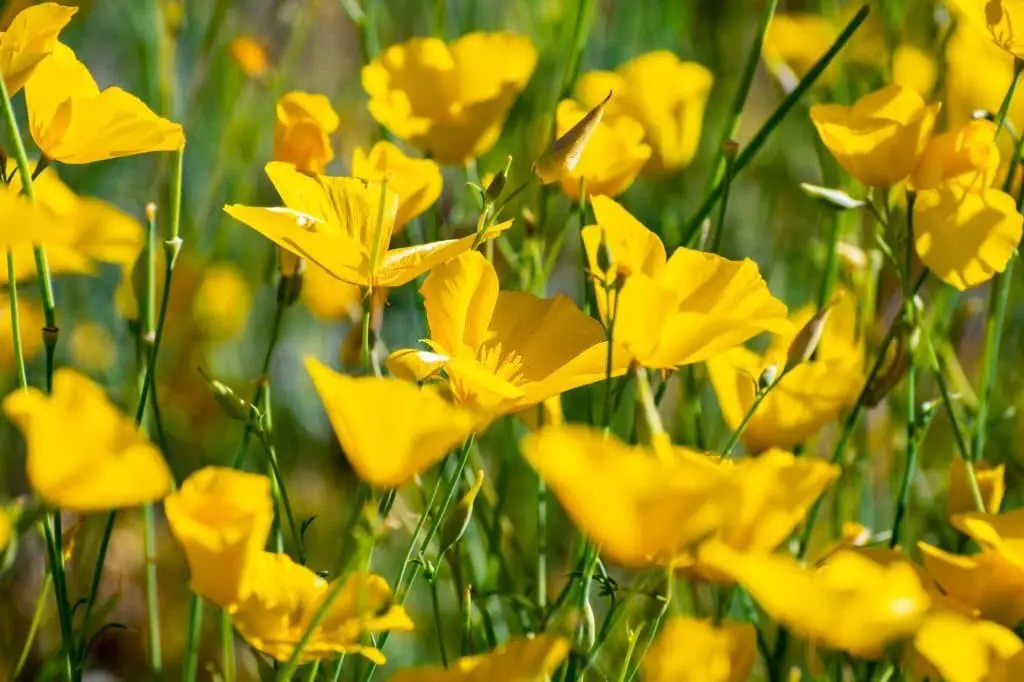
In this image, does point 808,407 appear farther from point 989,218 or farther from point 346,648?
point 346,648

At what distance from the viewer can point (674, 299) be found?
55cm

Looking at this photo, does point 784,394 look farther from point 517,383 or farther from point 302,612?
point 302,612

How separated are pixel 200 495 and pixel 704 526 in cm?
22

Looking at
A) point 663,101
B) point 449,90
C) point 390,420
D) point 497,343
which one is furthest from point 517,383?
point 663,101

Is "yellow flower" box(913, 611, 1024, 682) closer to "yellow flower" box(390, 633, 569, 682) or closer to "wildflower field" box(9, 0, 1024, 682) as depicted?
"wildflower field" box(9, 0, 1024, 682)

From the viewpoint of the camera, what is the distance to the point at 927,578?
1.99 ft

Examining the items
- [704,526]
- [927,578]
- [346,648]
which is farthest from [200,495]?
[927,578]

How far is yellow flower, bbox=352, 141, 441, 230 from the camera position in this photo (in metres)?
0.72

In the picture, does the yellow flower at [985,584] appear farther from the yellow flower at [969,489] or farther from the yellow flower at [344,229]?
the yellow flower at [344,229]

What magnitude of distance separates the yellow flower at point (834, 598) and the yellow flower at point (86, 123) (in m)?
0.36

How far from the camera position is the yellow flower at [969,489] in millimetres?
707

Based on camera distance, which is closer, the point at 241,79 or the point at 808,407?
the point at 808,407

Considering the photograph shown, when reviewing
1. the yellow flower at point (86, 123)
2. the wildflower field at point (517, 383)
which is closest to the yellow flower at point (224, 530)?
the wildflower field at point (517, 383)

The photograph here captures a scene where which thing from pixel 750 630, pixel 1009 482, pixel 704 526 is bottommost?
pixel 1009 482
